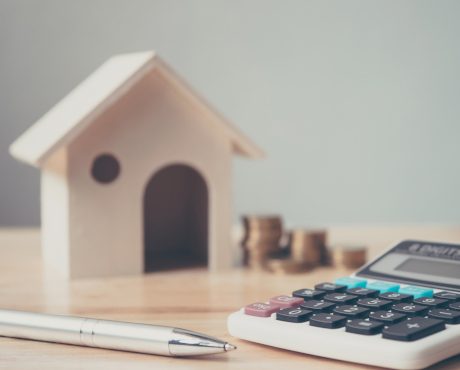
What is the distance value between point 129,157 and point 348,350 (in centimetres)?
50

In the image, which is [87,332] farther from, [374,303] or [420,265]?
[420,265]

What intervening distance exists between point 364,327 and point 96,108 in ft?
1.56

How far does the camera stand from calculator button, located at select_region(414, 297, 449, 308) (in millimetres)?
602

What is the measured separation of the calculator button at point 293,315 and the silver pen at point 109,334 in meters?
0.07

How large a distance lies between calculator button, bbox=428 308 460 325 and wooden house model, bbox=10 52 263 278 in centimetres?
47

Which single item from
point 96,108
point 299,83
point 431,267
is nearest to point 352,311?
point 431,267

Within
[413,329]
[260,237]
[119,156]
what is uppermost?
[119,156]

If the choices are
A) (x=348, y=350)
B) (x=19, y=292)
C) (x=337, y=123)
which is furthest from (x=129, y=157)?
(x=337, y=123)

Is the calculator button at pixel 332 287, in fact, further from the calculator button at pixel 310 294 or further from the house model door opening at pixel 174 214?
the house model door opening at pixel 174 214

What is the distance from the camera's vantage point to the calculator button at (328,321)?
1.85 ft

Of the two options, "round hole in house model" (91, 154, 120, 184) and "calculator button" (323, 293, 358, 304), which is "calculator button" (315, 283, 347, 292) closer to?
"calculator button" (323, 293, 358, 304)

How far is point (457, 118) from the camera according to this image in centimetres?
195

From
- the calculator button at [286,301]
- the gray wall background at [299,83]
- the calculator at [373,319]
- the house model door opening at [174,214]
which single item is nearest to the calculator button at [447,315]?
the calculator at [373,319]

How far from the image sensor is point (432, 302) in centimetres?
61
